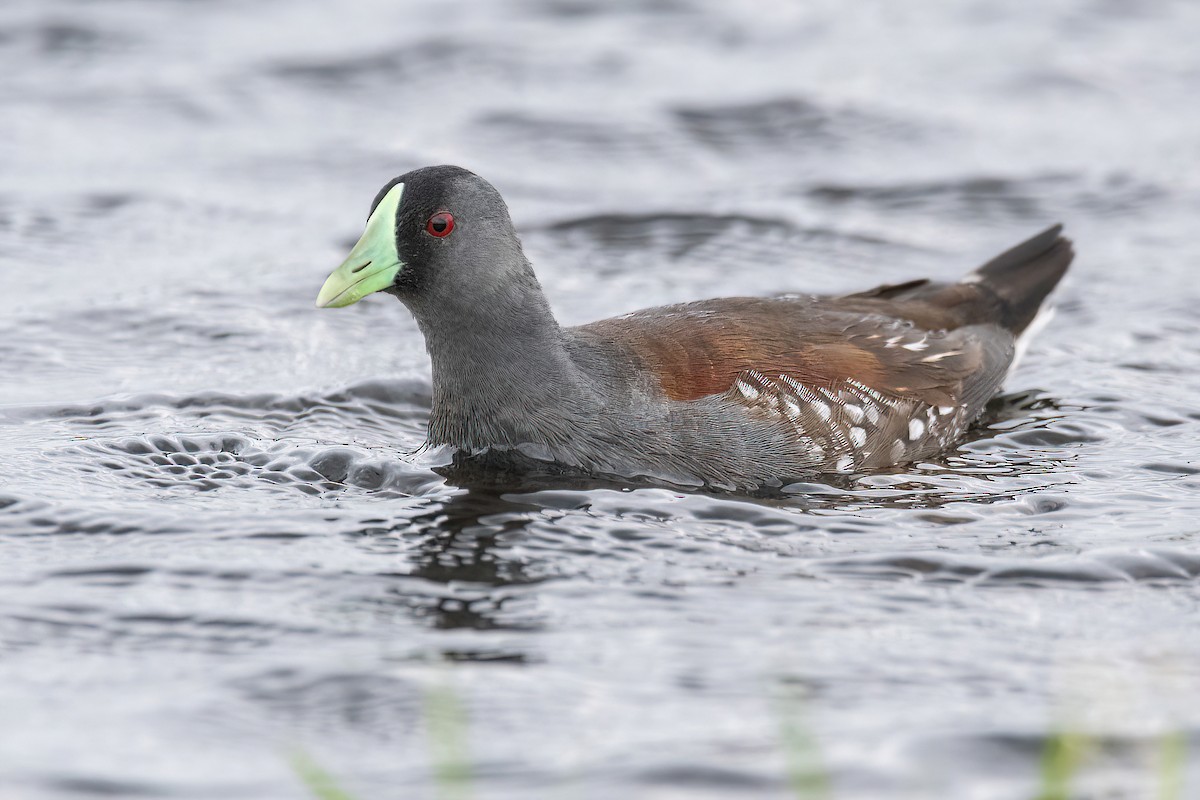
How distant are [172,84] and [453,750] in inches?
418

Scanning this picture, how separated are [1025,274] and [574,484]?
338cm

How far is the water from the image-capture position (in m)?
5.20

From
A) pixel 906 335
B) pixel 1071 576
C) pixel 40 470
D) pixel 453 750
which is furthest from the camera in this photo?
pixel 906 335

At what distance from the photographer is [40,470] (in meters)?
7.45

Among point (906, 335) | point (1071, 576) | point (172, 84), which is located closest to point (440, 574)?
point (1071, 576)

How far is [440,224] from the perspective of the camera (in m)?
7.29

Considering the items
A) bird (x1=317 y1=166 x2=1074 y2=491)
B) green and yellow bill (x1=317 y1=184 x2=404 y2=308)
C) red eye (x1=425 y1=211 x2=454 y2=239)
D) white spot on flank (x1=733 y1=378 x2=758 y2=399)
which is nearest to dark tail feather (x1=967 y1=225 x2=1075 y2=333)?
bird (x1=317 y1=166 x2=1074 y2=491)

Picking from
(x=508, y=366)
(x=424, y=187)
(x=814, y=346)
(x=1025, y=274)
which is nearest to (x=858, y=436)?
(x=814, y=346)

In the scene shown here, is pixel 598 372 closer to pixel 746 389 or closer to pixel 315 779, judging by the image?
pixel 746 389

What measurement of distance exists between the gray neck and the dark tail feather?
9.56 ft

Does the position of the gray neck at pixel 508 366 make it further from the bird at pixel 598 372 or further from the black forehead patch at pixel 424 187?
the black forehead patch at pixel 424 187

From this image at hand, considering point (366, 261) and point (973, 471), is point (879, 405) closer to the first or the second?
point (973, 471)

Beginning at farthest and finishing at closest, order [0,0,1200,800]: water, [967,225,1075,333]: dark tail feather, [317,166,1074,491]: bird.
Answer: [967,225,1075,333]: dark tail feather, [317,166,1074,491]: bird, [0,0,1200,800]: water

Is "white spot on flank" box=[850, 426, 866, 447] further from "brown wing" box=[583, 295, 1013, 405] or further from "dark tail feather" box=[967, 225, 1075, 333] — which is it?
"dark tail feather" box=[967, 225, 1075, 333]
